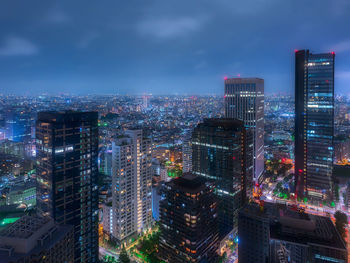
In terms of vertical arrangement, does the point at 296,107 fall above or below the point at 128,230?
above

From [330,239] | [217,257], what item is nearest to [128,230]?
[217,257]

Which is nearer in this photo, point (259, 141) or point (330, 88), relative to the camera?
point (330, 88)

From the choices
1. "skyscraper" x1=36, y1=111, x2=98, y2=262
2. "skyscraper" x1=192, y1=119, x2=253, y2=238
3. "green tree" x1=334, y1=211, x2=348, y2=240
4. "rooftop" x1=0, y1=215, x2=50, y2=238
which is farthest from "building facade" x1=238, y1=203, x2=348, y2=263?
"rooftop" x1=0, y1=215, x2=50, y2=238

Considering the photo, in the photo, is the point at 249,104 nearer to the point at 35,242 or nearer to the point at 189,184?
the point at 189,184

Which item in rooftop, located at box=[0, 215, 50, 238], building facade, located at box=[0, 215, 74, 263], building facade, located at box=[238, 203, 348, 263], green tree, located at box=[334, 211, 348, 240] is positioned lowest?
green tree, located at box=[334, 211, 348, 240]

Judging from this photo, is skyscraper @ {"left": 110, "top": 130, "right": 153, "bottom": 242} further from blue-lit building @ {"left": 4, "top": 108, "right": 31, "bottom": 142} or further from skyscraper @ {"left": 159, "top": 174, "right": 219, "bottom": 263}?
blue-lit building @ {"left": 4, "top": 108, "right": 31, "bottom": 142}

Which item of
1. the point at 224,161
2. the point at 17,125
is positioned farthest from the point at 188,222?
the point at 17,125

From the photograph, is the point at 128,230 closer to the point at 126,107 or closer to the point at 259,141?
the point at 259,141
